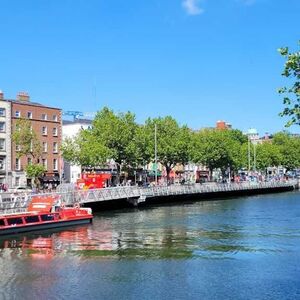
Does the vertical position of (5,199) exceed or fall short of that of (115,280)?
it exceeds it

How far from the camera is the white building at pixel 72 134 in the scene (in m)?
128

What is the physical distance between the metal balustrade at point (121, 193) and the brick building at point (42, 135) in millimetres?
21859

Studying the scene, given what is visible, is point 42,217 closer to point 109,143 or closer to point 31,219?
point 31,219

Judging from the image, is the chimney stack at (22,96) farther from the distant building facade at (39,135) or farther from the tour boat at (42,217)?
the tour boat at (42,217)

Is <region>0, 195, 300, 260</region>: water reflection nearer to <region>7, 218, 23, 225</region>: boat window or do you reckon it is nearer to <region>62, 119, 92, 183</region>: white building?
<region>7, 218, 23, 225</region>: boat window

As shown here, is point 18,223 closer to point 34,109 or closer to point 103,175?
point 103,175

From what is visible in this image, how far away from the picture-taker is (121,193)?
292 feet

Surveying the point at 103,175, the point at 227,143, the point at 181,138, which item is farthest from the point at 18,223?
the point at 227,143

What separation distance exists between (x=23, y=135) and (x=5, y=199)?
22407 millimetres

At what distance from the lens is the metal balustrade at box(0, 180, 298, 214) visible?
62469 millimetres

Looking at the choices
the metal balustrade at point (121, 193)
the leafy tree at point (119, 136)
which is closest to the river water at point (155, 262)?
the metal balustrade at point (121, 193)

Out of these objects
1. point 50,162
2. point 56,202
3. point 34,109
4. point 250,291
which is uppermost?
point 34,109

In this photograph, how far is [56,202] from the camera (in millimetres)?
62625

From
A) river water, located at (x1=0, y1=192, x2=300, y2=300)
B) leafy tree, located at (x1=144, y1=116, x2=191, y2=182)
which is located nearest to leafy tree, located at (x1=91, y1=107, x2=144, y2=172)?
leafy tree, located at (x1=144, y1=116, x2=191, y2=182)
